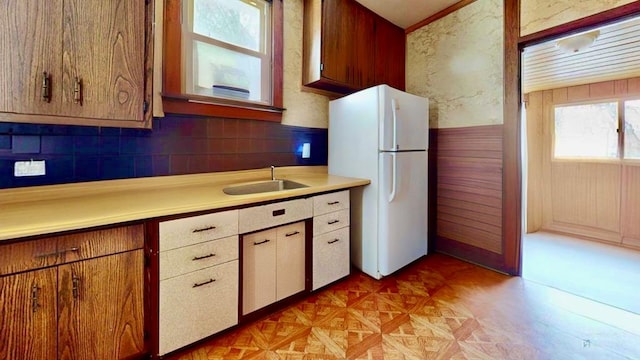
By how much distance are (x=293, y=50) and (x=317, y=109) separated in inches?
24.2

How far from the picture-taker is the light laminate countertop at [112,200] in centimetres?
107

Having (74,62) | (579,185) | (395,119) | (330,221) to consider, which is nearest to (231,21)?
(74,62)

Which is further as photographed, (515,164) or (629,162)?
(629,162)

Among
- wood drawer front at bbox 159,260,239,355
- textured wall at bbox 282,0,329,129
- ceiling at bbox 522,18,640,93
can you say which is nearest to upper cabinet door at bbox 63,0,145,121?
wood drawer front at bbox 159,260,239,355

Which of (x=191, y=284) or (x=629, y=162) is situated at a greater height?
(x=629, y=162)

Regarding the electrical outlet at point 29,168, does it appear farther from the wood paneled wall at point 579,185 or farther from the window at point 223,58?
the wood paneled wall at point 579,185

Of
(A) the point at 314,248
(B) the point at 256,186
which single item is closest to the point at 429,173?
(A) the point at 314,248

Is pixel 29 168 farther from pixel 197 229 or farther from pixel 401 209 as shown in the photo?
pixel 401 209

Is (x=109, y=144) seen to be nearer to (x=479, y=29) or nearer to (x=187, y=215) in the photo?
(x=187, y=215)

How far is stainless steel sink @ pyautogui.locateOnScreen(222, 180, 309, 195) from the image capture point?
2070mm

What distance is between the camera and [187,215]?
139 cm

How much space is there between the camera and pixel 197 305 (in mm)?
1456

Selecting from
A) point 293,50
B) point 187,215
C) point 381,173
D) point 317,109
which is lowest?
point 187,215

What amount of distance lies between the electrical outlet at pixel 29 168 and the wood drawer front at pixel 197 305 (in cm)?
97
